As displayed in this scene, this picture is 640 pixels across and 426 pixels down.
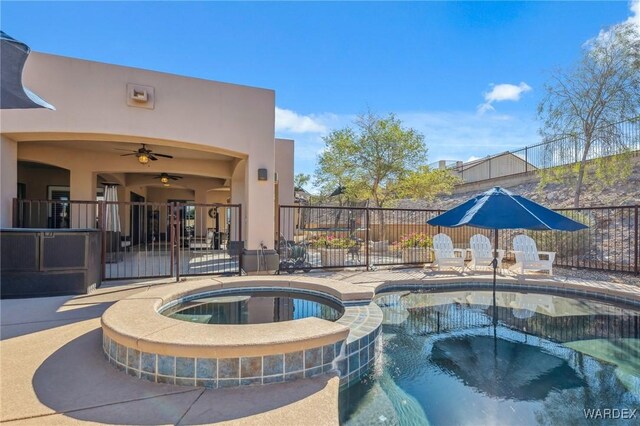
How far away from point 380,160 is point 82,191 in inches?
442

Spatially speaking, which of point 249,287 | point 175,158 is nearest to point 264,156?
point 249,287

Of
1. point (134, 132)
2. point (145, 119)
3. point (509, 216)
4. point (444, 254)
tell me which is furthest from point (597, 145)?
point (134, 132)

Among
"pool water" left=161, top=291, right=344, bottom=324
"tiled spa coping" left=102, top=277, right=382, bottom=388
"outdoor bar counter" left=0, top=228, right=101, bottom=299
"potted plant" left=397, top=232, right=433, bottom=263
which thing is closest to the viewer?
"tiled spa coping" left=102, top=277, right=382, bottom=388

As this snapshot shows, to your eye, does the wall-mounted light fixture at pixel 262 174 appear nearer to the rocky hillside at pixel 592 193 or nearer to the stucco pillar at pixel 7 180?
the stucco pillar at pixel 7 180

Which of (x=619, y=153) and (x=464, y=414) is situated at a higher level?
(x=619, y=153)

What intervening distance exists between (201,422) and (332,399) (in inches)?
34.0

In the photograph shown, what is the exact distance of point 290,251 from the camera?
846cm

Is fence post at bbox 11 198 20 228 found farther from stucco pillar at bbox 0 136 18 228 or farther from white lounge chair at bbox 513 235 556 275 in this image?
white lounge chair at bbox 513 235 556 275

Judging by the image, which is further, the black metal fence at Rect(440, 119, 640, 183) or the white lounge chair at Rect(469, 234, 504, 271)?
the black metal fence at Rect(440, 119, 640, 183)

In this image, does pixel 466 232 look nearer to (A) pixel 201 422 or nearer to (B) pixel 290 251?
(B) pixel 290 251

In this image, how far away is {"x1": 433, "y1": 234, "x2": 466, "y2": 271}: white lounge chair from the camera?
8.07m

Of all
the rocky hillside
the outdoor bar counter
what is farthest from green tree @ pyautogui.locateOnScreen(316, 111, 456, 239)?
the outdoor bar counter

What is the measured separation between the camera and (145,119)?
656 centimetres

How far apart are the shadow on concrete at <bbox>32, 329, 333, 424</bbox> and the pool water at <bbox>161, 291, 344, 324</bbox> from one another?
4.84ft
